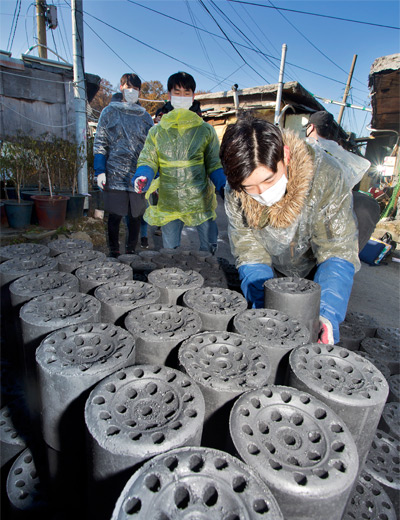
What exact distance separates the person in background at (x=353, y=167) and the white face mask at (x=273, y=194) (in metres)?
0.36

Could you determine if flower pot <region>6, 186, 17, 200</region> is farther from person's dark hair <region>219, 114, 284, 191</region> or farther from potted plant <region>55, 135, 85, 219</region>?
person's dark hair <region>219, 114, 284, 191</region>

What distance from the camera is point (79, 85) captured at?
18.4ft

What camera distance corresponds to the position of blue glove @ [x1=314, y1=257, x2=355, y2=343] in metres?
1.56

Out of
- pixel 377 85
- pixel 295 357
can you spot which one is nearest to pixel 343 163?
pixel 295 357

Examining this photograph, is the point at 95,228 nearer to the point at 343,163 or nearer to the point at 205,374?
the point at 343,163

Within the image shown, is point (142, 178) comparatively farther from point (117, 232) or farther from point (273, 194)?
point (117, 232)

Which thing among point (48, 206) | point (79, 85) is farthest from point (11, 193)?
point (79, 85)

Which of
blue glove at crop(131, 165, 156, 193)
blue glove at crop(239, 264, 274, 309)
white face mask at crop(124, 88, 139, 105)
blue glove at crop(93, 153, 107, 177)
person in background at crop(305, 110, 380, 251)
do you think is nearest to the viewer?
blue glove at crop(239, 264, 274, 309)

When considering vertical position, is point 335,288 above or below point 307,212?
below

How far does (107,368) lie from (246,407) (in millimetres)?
404

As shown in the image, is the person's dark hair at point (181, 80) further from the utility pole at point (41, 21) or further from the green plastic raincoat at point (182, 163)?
the utility pole at point (41, 21)

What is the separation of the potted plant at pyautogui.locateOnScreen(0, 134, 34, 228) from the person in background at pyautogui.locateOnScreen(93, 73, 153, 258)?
5.18ft

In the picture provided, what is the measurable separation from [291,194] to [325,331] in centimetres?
74

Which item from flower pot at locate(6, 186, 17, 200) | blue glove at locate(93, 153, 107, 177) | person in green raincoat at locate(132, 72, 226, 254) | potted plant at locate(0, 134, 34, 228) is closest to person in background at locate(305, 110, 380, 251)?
person in green raincoat at locate(132, 72, 226, 254)
